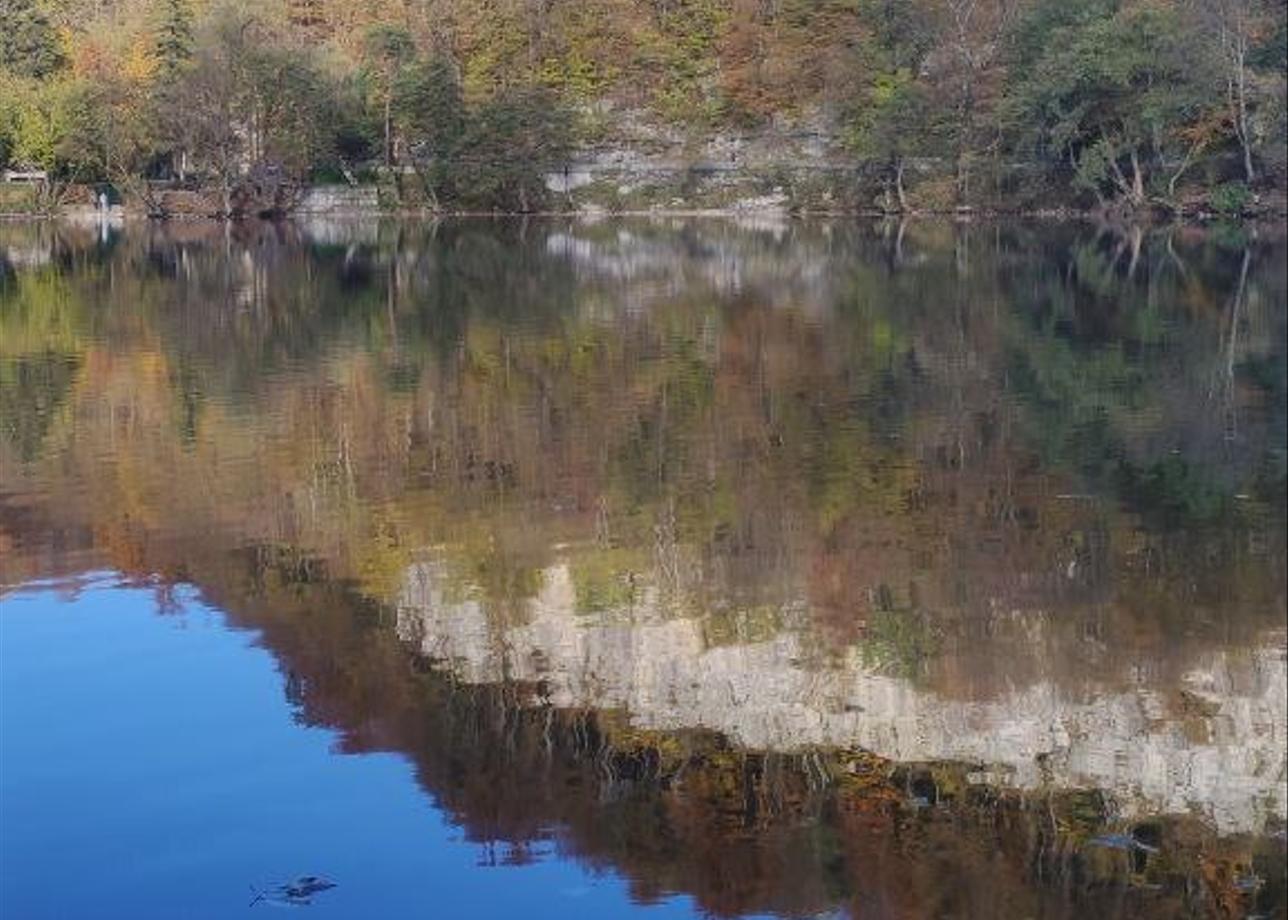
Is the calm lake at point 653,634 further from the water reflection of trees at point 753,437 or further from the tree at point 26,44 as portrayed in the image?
the tree at point 26,44

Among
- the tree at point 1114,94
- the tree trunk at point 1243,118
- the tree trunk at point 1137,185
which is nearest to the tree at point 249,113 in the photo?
the tree at point 1114,94

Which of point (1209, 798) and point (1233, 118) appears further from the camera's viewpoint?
point (1233, 118)

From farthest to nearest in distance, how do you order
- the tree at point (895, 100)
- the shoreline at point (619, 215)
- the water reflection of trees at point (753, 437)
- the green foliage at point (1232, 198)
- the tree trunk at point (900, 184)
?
the tree trunk at point (900, 184) → the tree at point (895, 100) → the shoreline at point (619, 215) → the green foliage at point (1232, 198) → the water reflection of trees at point (753, 437)

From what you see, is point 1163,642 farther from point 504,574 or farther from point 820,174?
point 820,174

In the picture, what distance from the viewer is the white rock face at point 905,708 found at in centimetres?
734

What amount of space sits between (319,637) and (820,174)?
192 feet

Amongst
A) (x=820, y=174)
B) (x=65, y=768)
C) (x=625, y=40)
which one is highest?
(x=625, y=40)

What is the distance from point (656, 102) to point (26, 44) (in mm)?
32993

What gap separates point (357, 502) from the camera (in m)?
13.3

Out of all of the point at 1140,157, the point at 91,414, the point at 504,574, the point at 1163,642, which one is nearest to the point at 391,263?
the point at 91,414

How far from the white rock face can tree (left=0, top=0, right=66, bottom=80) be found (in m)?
79.7

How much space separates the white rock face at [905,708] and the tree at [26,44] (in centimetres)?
7968

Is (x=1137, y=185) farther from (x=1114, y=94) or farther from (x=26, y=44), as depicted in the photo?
(x=26, y=44)

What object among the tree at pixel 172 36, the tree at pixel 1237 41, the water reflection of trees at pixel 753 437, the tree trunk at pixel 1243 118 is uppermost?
the tree at pixel 172 36
